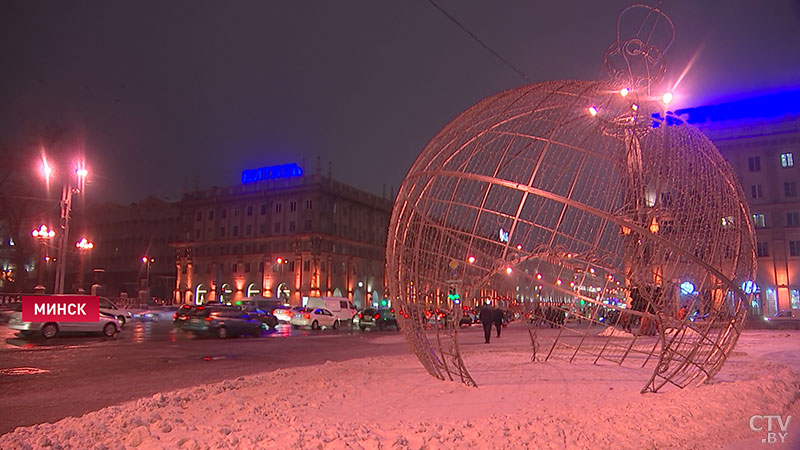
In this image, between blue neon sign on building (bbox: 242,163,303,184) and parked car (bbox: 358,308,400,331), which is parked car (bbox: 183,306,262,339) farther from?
blue neon sign on building (bbox: 242,163,303,184)

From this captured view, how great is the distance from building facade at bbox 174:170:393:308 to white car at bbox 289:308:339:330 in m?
35.1

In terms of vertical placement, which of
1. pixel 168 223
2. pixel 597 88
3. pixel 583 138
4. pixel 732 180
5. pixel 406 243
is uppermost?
pixel 168 223

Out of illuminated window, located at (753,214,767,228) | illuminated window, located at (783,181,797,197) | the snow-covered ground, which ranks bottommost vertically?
the snow-covered ground

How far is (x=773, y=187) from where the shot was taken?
44.6 meters

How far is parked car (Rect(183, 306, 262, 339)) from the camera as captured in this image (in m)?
21.6

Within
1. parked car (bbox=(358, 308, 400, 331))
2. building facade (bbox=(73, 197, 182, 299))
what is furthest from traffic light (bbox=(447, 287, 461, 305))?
building facade (bbox=(73, 197, 182, 299))

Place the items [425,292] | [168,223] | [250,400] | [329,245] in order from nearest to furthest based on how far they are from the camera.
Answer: [250,400], [425,292], [329,245], [168,223]

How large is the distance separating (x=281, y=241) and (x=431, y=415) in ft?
214

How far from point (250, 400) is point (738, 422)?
5685 mm

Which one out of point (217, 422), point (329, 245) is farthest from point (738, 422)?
point (329, 245)

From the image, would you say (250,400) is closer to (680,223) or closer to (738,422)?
(738,422)

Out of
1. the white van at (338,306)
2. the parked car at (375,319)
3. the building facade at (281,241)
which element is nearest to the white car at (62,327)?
the parked car at (375,319)

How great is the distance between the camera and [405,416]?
5.77m

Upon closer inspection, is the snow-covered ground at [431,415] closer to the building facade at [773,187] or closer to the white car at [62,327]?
the white car at [62,327]
